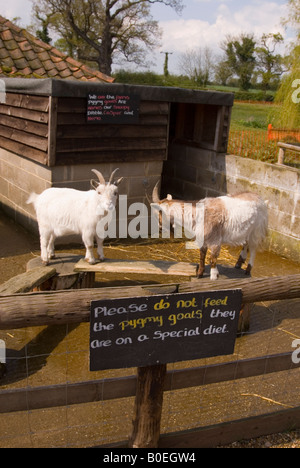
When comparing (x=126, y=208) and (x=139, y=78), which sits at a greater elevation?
(x=139, y=78)

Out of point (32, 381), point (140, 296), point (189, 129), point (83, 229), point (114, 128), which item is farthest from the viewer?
point (189, 129)

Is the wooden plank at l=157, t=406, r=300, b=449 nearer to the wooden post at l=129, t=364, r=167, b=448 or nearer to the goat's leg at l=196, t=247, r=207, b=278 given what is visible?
the wooden post at l=129, t=364, r=167, b=448

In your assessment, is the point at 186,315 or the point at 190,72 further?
the point at 190,72

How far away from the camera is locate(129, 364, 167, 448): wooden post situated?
11.0 feet

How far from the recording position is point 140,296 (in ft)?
10.2

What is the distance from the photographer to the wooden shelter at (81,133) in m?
8.15

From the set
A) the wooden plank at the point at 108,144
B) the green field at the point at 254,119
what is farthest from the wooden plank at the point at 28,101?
the green field at the point at 254,119

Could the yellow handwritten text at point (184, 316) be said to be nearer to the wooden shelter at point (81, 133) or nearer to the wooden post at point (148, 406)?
the wooden post at point (148, 406)

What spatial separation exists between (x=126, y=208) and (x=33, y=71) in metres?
3.99

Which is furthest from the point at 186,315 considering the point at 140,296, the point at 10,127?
the point at 10,127

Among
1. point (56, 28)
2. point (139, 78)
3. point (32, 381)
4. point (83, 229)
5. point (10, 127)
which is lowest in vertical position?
point (32, 381)

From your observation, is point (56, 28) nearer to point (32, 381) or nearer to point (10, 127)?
point (10, 127)

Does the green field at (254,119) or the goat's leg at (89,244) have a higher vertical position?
the green field at (254,119)

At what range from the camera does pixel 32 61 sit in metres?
10.7
